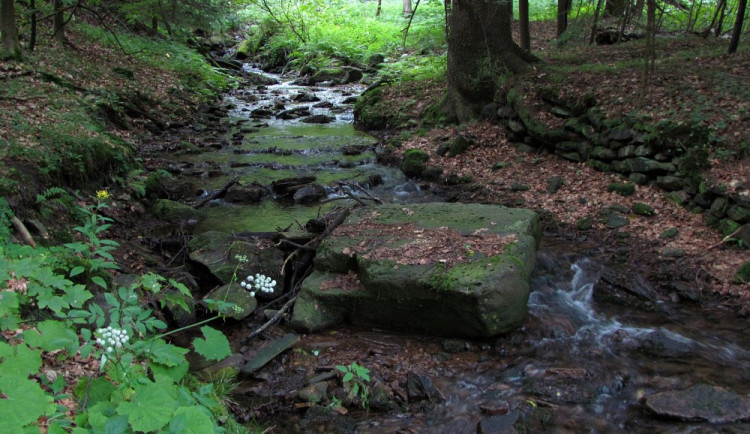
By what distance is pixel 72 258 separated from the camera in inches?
172

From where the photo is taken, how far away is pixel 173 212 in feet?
25.5

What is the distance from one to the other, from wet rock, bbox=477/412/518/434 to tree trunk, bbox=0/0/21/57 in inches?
488

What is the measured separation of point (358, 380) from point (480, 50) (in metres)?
9.17

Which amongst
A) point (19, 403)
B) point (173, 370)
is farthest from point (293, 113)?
point (19, 403)

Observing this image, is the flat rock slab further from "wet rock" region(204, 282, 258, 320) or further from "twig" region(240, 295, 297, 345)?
"wet rock" region(204, 282, 258, 320)

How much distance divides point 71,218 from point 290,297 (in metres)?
2.83

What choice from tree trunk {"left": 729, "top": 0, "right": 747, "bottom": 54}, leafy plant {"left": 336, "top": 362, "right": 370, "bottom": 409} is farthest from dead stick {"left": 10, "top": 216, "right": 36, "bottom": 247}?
tree trunk {"left": 729, "top": 0, "right": 747, "bottom": 54}

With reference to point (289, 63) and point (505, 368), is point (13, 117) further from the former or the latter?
point (289, 63)

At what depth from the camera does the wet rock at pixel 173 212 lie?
25.2ft

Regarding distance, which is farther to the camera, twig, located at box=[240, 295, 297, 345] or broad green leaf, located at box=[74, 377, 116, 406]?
twig, located at box=[240, 295, 297, 345]

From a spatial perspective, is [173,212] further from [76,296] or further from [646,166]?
[646,166]

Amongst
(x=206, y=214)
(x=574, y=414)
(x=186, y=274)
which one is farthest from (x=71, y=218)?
(x=574, y=414)

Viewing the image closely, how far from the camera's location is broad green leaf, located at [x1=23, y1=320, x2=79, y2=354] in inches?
93.6

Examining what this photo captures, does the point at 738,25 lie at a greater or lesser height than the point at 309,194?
greater
